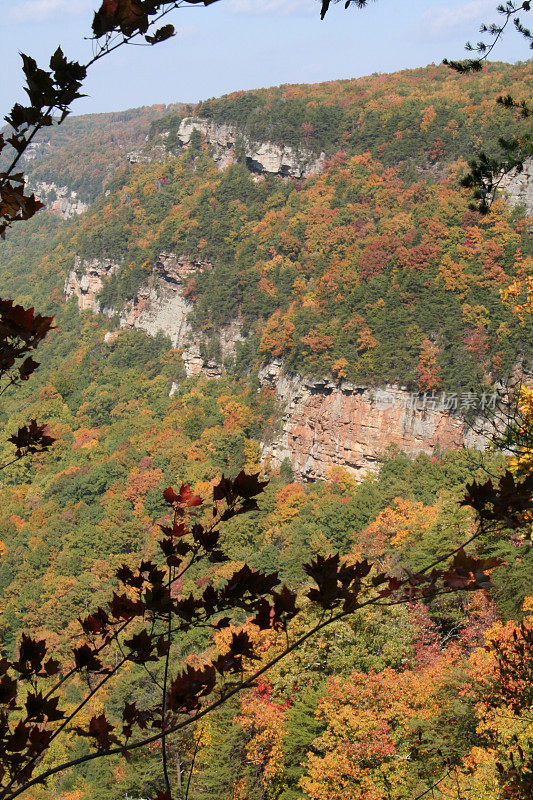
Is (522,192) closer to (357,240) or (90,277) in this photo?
(357,240)

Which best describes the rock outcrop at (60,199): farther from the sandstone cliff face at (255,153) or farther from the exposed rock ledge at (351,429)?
the exposed rock ledge at (351,429)

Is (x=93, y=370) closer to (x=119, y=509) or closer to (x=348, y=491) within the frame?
(x=119, y=509)

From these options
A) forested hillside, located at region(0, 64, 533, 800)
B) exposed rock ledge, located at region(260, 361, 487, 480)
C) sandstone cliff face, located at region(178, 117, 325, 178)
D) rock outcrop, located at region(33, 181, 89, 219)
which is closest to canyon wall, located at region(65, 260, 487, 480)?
exposed rock ledge, located at region(260, 361, 487, 480)

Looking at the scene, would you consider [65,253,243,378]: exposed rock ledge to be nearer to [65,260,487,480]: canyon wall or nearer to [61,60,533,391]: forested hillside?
[65,260,487,480]: canyon wall

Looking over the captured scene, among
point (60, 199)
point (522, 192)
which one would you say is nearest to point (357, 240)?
point (522, 192)

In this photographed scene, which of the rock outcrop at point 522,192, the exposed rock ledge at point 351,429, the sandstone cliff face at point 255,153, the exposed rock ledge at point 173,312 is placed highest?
the sandstone cliff face at point 255,153

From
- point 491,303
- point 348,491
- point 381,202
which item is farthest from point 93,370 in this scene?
point 491,303

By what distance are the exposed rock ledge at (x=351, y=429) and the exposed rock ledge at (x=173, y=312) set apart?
1411 centimetres

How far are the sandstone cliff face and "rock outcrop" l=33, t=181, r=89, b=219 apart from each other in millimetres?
59750

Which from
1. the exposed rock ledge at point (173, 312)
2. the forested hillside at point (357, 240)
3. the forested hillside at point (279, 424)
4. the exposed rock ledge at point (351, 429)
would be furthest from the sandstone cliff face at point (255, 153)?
the exposed rock ledge at point (351, 429)

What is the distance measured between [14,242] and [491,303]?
356 feet

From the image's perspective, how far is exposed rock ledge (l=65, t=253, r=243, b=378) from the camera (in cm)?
6299

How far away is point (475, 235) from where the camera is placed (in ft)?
147

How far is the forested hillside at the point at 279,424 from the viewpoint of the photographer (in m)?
12.1
